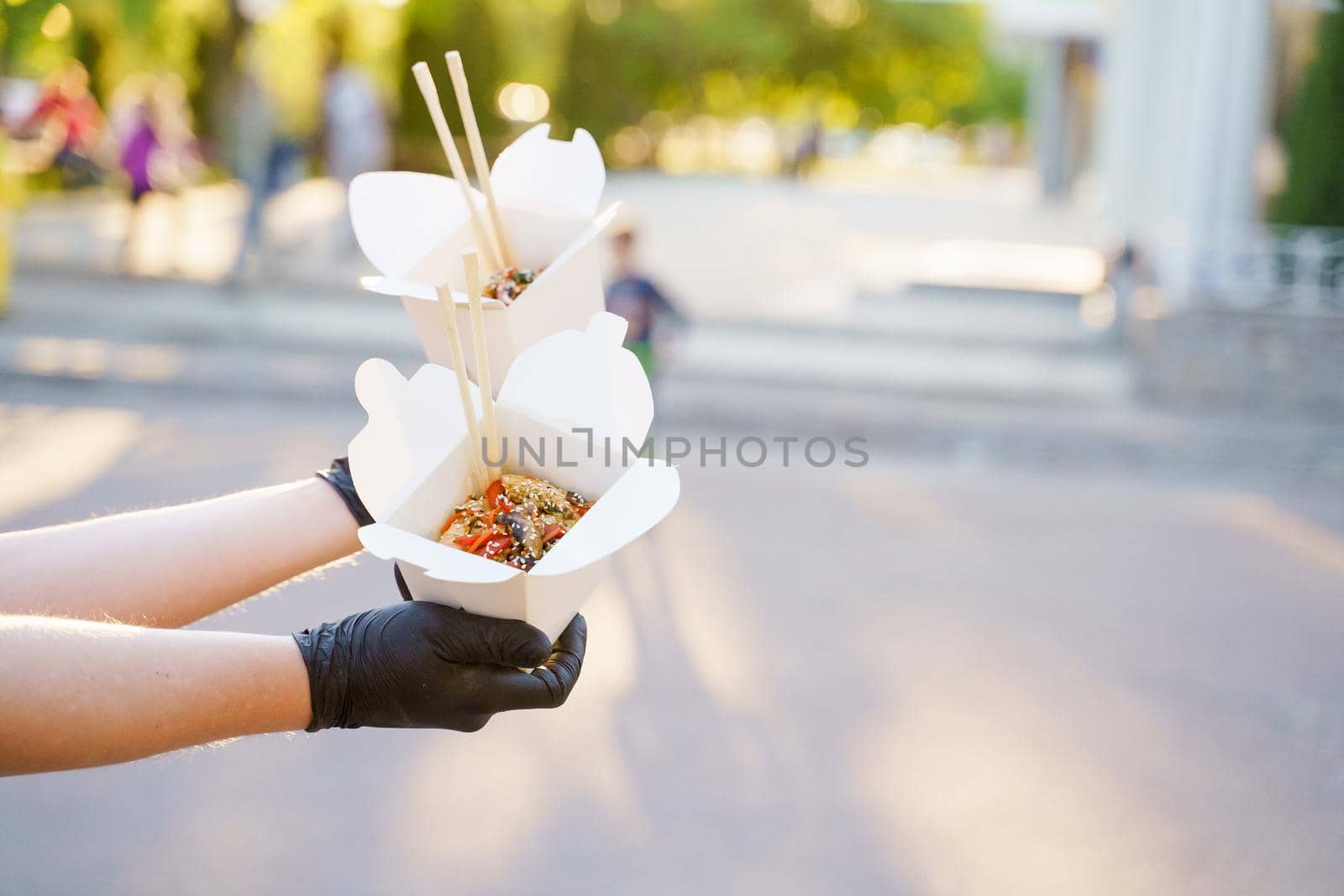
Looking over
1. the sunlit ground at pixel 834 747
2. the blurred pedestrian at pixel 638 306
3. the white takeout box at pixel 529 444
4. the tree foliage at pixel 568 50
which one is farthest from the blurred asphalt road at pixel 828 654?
the tree foliage at pixel 568 50

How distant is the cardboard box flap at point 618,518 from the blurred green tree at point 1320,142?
918 centimetres

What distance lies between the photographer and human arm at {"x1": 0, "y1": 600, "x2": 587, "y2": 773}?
1.36m

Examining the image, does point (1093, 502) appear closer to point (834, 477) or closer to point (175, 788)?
point (834, 477)

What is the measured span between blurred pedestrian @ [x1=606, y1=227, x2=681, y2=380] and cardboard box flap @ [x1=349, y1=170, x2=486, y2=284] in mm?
4148

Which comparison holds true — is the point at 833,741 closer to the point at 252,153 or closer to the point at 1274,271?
the point at 1274,271

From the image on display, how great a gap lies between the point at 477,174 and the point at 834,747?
267 cm

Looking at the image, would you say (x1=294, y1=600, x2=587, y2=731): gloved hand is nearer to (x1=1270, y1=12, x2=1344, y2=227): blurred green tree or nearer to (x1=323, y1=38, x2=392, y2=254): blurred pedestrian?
(x1=1270, y1=12, x2=1344, y2=227): blurred green tree

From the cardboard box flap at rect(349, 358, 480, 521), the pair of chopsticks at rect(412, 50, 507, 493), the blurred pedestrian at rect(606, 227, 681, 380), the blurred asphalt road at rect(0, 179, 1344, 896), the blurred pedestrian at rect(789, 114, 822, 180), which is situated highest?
the pair of chopsticks at rect(412, 50, 507, 493)

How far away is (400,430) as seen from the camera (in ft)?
4.90

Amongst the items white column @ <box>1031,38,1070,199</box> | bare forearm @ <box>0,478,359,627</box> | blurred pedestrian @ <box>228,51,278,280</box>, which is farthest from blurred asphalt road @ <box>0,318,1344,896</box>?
white column @ <box>1031,38,1070,199</box>

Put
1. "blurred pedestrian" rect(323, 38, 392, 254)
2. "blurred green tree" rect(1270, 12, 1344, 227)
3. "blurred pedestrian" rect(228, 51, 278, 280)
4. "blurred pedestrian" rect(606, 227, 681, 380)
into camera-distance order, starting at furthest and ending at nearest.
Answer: "blurred pedestrian" rect(323, 38, 392, 254) < "blurred pedestrian" rect(228, 51, 278, 280) < "blurred green tree" rect(1270, 12, 1344, 227) < "blurred pedestrian" rect(606, 227, 681, 380)

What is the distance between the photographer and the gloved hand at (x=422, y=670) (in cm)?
151

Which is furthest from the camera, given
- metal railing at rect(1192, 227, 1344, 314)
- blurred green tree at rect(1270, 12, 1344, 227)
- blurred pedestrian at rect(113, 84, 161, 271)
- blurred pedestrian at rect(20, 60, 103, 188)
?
blurred pedestrian at rect(20, 60, 103, 188)

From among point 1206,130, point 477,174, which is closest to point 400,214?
point 477,174
